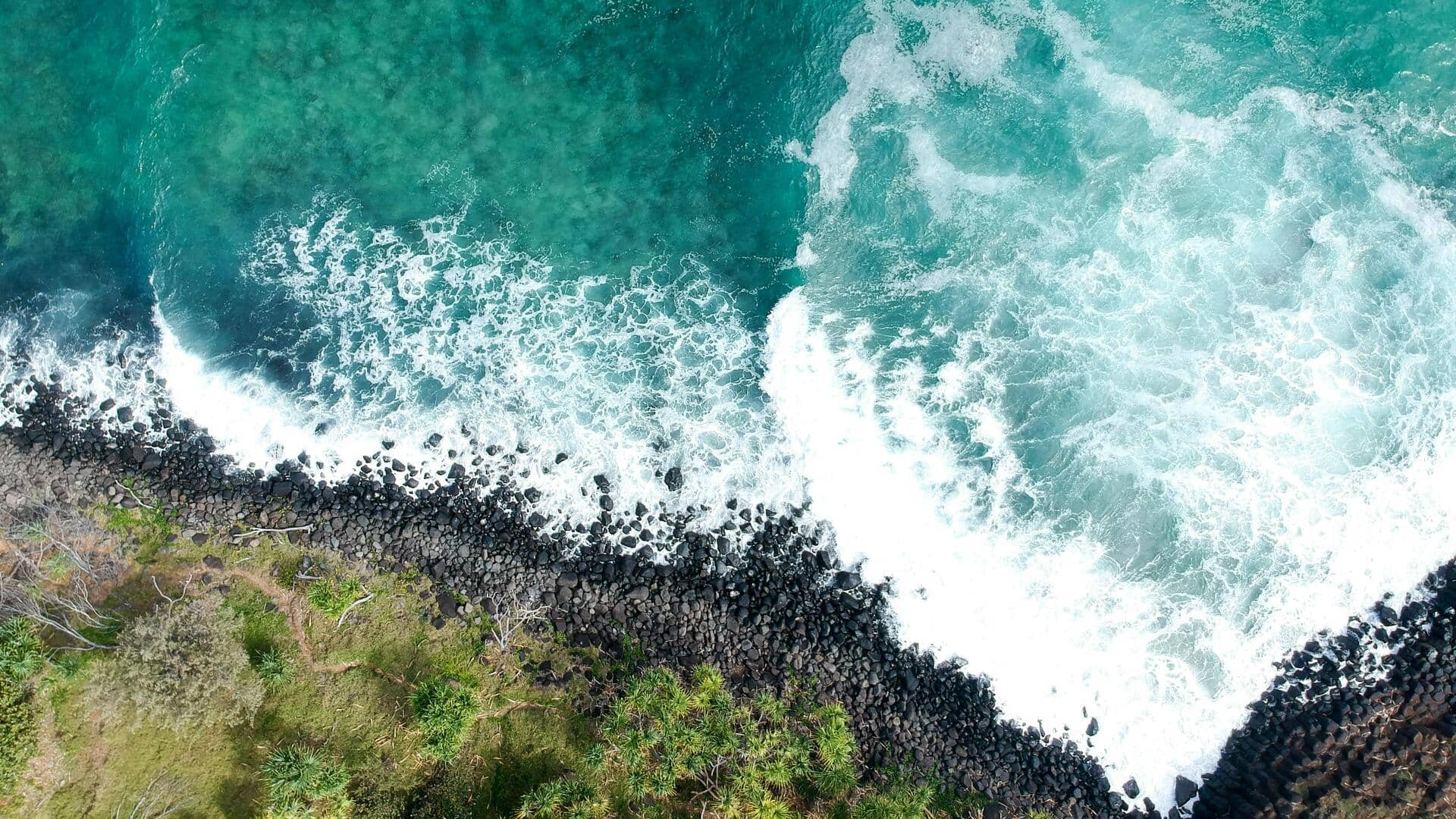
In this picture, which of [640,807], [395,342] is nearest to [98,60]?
[395,342]

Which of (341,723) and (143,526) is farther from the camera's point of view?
(143,526)

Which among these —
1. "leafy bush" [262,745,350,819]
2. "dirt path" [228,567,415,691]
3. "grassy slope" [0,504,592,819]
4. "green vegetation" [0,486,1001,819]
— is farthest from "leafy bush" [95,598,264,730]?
A: "leafy bush" [262,745,350,819]

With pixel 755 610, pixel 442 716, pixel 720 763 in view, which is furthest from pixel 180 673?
pixel 755 610

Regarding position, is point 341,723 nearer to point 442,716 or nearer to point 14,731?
point 442,716

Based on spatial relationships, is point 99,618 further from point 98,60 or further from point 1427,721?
point 1427,721

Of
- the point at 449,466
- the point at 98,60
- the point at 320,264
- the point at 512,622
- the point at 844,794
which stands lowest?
the point at 844,794

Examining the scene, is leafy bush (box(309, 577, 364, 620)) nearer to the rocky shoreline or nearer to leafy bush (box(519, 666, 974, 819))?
the rocky shoreline

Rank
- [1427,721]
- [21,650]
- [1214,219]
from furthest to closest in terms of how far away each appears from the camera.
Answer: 1. [1214,219]
2. [1427,721]
3. [21,650]
